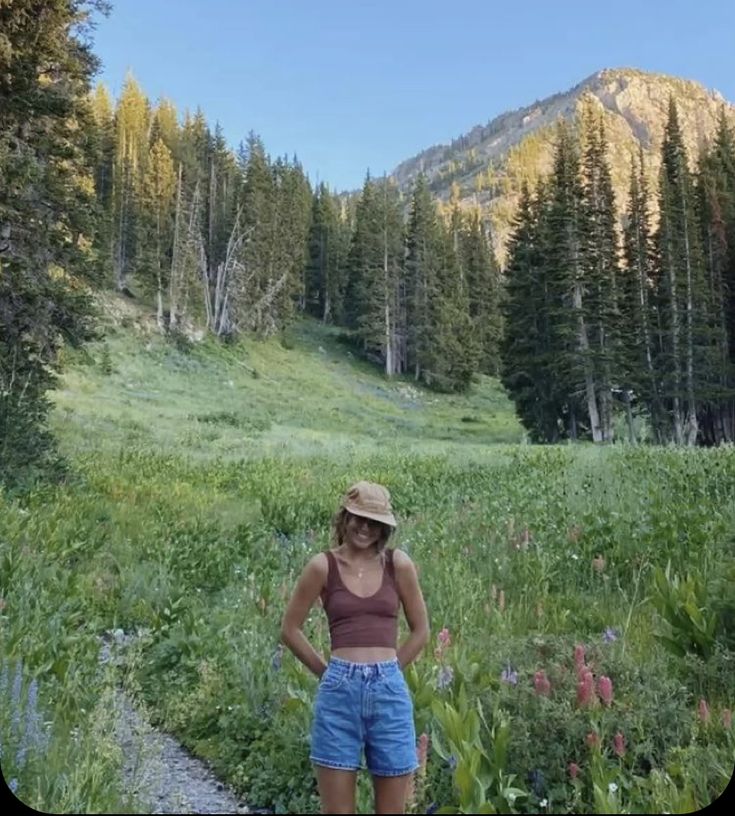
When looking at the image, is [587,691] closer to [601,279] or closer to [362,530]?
[362,530]

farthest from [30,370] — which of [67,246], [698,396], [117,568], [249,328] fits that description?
[249,328]

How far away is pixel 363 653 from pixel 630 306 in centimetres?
3779

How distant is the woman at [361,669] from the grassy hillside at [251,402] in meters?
12.0

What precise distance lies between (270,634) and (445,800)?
8.25ft

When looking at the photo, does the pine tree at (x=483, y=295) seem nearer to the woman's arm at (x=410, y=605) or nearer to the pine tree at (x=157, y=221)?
the pine tree at (x=157, y=221)

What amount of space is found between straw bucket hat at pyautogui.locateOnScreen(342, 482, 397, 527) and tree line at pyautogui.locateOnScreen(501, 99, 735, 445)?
3233 centimetres

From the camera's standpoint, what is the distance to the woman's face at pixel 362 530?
2.86 meters

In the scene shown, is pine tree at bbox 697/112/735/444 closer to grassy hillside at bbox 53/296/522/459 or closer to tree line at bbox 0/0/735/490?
tree line at bbox 0/0/735/490

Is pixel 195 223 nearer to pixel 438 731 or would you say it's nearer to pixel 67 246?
pixel 67 246

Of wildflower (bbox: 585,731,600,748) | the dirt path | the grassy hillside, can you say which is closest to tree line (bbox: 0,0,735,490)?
the grassy hillside

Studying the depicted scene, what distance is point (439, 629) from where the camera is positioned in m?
5.59

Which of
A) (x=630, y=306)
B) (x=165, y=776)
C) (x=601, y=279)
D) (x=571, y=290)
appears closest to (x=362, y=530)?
(x=165, y=776)

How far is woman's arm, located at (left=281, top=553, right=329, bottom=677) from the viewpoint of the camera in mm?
2895

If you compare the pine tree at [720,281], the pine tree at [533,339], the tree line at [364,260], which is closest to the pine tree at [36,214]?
the tree line at [364,260]
